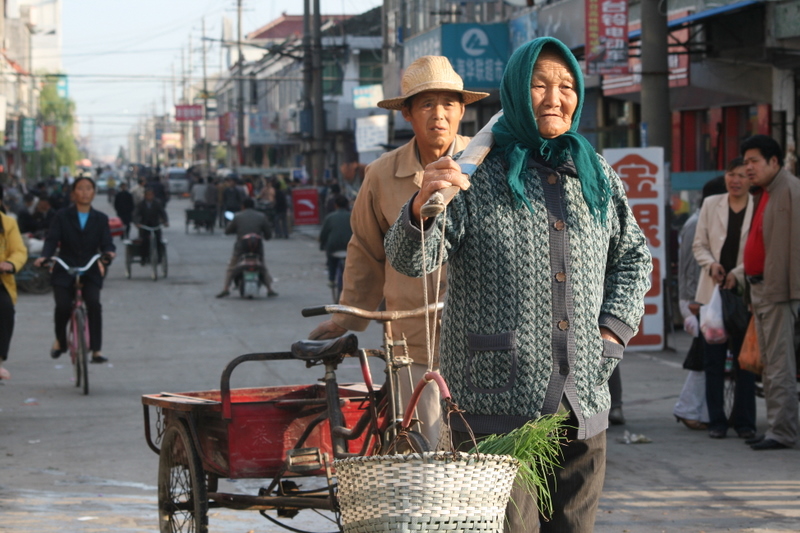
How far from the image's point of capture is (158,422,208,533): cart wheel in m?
4.70

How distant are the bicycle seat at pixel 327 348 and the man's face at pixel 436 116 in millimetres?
849

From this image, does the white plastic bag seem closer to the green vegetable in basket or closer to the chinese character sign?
the green vegetable in basket

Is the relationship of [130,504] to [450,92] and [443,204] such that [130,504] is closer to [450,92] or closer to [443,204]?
[450,92]

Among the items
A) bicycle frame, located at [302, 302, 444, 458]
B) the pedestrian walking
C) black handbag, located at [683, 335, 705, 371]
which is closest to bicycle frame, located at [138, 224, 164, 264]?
black handbag, located at [683, 335, 705, 371]

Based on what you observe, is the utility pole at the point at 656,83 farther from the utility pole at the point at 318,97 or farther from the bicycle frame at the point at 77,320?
the utility pole at the point at 318,97

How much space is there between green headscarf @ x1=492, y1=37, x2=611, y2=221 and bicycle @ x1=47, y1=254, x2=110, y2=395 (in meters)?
7.57

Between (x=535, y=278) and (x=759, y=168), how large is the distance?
462 cm

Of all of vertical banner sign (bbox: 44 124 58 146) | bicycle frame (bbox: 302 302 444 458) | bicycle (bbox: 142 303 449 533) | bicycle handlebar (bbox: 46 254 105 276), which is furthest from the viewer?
vertical banner sign (bbox: 44 124 58 146)

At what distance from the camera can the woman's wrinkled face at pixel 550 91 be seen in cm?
312

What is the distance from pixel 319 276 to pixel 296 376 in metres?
11.7

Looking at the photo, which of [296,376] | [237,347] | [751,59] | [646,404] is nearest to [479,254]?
[646,404]

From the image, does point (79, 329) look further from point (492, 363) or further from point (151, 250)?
point (151, 250)

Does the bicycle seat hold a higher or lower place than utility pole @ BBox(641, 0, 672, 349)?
lower

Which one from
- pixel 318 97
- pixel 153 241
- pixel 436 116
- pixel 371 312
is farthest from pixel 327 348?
pixel 318 97
